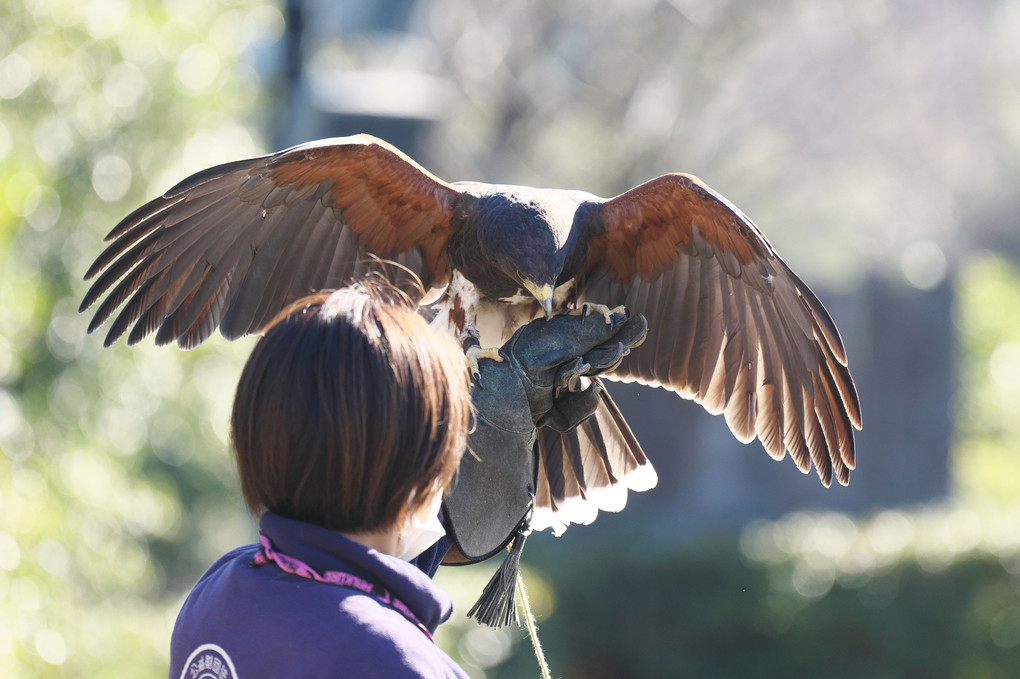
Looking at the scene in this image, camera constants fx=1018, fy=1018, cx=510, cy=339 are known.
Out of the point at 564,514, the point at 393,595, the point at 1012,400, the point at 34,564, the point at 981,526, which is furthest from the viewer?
the point at 1012,400

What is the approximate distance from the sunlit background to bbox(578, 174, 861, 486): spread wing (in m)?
2.50

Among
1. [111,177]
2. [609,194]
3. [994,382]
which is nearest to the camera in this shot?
[111,177]

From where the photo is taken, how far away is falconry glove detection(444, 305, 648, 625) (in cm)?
235

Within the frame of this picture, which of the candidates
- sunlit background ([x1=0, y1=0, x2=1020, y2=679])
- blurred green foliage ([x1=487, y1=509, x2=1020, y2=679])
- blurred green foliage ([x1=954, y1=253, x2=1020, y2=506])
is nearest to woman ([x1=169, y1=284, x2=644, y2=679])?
sunlit background ([x1=0, y1=0, x2=1020, y2=679])

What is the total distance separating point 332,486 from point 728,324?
2.07m

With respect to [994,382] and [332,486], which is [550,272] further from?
[994,382]

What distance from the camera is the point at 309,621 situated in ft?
4.08

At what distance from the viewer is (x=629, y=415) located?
1394 centimetres

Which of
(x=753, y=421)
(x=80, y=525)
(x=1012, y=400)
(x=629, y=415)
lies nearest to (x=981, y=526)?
(x=753, y=421)

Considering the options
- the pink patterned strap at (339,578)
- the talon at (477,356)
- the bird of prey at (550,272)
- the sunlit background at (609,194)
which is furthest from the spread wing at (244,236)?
the pink patterned strap at (339,578)

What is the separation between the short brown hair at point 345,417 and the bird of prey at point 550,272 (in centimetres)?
167

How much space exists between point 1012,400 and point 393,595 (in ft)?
110

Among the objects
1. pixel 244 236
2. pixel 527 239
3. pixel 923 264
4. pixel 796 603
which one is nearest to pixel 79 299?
pixel 244 236

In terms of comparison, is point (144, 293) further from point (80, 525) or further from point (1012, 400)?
point (1012, 400)
